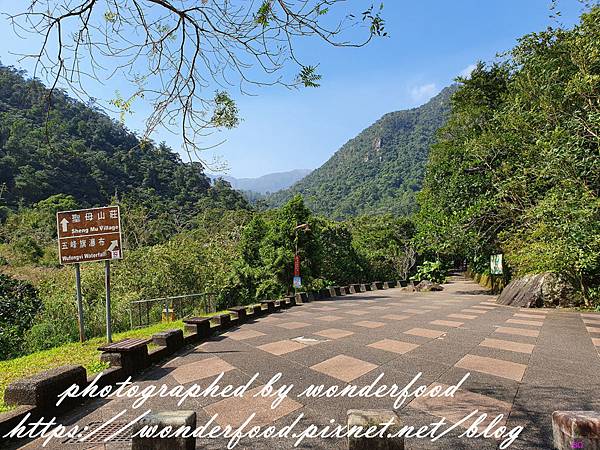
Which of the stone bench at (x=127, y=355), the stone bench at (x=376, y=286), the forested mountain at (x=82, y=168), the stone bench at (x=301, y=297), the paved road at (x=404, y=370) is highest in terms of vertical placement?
the forested mountain at (x=82, y=168)

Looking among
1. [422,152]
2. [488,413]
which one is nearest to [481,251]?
[488,413]

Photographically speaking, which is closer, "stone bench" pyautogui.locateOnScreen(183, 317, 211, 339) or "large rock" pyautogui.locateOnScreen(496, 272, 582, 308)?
"stone bench" pyautogui.locateOnScreen(183, 317, 211, 339)

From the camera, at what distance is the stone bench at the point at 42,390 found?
2.93m

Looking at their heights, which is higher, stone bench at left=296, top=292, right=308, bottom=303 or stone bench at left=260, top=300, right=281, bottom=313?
stone bench at left=260, top=300, right=281, bottom=313

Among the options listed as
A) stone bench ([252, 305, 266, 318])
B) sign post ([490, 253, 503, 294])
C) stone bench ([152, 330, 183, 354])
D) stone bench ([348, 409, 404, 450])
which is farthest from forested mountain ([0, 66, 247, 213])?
stone bench ([348, 409, 404, 450])

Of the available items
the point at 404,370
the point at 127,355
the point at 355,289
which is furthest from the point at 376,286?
the point at 127,355

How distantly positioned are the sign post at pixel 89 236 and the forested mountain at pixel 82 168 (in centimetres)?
3280

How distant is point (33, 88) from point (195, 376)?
3.66 m

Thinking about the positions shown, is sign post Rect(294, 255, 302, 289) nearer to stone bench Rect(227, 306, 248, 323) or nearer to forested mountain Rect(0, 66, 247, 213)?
stone bench Rect(227, 306, 248, 323)

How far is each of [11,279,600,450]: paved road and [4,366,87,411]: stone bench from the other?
27cm

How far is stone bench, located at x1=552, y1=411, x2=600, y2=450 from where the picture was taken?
1.83 meters

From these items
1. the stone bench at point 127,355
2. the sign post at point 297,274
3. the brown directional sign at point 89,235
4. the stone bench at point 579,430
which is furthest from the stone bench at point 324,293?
the stone bench at point 579,430

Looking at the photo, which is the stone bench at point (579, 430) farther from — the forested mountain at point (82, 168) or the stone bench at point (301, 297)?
the forested mountain at point (82, 168)

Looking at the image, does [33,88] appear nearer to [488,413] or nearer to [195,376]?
[195,376]
